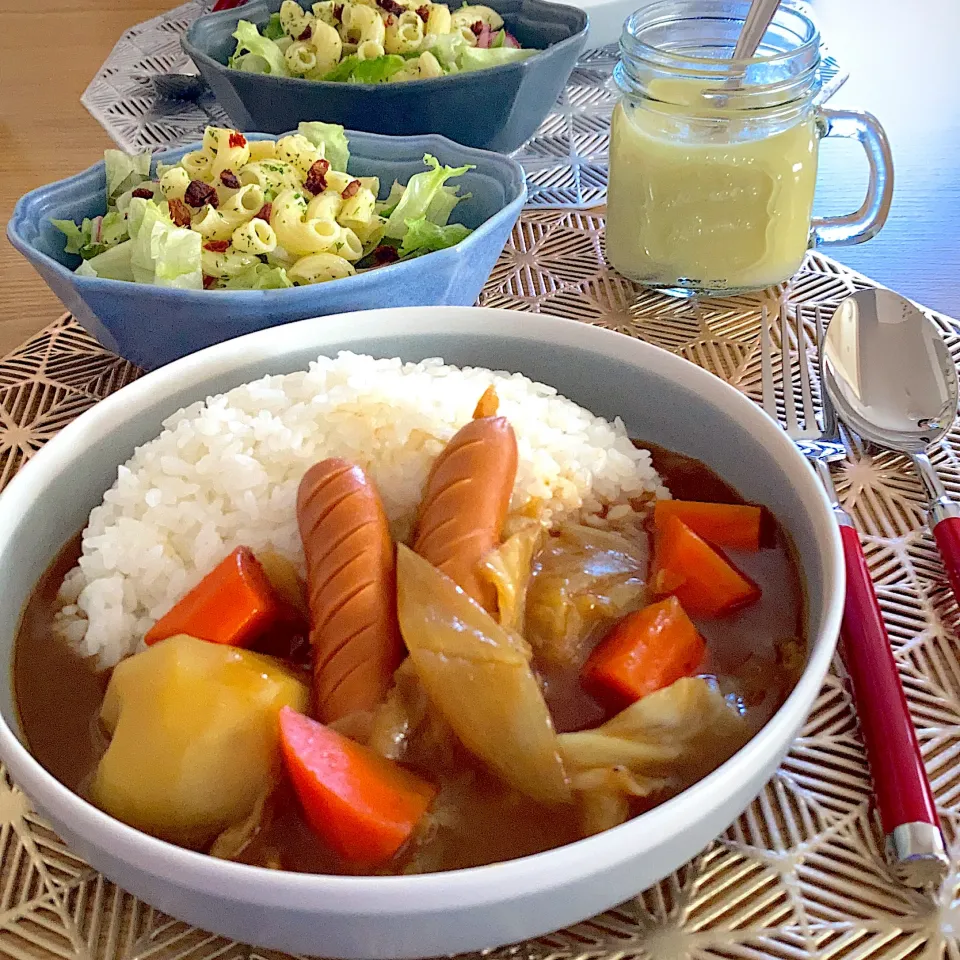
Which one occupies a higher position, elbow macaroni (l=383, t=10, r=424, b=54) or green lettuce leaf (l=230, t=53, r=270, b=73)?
elbow macaroni (l=383, t=10, r=424, b=54)

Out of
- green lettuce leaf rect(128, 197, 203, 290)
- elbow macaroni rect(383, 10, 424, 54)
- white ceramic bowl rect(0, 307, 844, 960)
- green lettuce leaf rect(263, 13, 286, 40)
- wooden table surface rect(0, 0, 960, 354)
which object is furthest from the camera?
green lettuce leaf rect(263, 13, 286, 40)

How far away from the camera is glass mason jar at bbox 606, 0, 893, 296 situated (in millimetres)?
1608

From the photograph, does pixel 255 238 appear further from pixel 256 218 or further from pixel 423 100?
pixel 423 100

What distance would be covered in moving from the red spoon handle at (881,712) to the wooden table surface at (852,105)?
895 millimetres

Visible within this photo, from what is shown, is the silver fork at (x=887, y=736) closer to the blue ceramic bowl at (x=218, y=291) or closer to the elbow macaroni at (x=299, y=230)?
the blue ceramic bowl at (x=218, y=291)

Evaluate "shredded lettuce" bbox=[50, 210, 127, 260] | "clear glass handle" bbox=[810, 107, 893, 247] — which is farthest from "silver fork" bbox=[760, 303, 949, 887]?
"shredded lettuce" bbox=[50, 210, 127, 260]

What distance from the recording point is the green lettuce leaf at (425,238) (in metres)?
1.64

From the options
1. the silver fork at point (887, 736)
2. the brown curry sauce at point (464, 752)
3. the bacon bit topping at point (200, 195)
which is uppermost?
the bacon bit topping at point (200, 195)

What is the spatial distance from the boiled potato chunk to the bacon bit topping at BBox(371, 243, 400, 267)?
97 cm

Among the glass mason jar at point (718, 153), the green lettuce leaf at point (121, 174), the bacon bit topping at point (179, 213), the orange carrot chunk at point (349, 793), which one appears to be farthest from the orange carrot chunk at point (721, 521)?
the green lettuce leaf at point (121, 174)

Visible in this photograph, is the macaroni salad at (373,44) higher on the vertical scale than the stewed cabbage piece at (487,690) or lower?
higher

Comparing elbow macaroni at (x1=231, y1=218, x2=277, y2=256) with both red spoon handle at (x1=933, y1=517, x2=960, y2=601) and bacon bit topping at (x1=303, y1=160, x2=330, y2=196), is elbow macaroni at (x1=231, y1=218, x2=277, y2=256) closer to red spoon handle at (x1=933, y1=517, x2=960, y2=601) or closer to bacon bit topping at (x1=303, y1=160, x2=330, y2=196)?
bacon bit topping at (x1=303, y1=160, x2=330, y2=196)

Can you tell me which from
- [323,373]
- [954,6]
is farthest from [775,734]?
[954,6]

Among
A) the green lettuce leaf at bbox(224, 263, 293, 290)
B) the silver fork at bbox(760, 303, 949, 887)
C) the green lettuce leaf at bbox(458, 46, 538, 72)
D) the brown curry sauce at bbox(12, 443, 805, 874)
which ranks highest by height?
the green lettuce leaf at bbox(458, 46, 538, 72)
